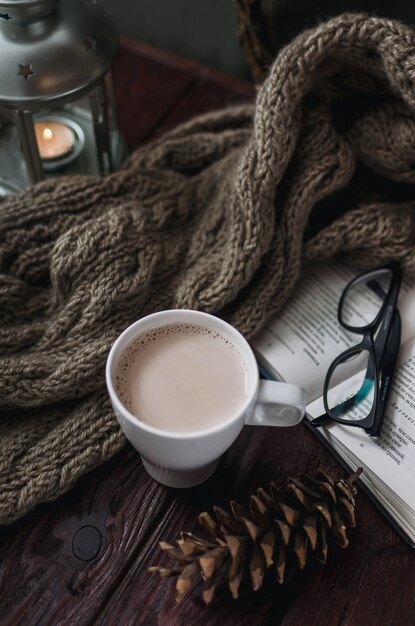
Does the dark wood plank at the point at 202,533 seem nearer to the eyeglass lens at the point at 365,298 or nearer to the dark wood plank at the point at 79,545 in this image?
the dark wood plank at the point at 79,545

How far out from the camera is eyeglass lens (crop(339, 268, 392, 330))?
26.0 inches

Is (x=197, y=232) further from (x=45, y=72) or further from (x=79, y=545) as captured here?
(x=79, y=545)

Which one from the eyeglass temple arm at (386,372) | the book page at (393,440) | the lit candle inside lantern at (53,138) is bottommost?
the book page at (393,440)

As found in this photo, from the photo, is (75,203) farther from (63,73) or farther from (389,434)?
(389,434)

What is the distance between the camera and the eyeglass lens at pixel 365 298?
2.17 feet

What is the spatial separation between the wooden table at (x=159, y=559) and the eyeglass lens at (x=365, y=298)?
0.13 metres

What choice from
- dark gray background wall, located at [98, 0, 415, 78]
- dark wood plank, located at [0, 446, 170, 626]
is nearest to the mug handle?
dark wood plank, located at [0, 446, 170, 626]

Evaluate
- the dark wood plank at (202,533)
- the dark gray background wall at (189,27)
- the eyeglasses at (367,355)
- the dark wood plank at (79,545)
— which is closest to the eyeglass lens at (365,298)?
the eyeglasses at (367,355)

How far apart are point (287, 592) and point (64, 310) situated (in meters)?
0.30

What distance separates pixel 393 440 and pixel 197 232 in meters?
0.27

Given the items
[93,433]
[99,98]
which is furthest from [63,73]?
[93,433]

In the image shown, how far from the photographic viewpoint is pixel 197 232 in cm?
67

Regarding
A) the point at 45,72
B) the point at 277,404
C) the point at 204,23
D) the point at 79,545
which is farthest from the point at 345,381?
the point at 204,23

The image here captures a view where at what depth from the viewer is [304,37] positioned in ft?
2.02
